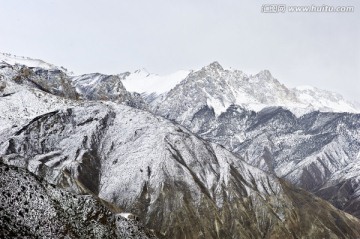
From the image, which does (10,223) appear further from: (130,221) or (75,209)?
(130,221)

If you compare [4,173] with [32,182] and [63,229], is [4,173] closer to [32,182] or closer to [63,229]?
[32,182]

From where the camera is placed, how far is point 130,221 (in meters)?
91.5

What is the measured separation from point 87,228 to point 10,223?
14.8 meters

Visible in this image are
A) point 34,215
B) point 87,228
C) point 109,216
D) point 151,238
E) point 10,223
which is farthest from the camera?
point 151,238

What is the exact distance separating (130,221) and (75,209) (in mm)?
13817

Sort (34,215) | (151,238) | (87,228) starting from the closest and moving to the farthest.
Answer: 1. (34,215)
2. (87,228)
3. (151,238)

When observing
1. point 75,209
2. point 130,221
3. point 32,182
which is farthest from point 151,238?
point 32,182

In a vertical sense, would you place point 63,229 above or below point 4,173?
below

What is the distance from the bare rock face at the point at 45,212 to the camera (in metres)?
70.2

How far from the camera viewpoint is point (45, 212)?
75125 mm

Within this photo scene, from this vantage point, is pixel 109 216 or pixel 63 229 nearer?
pixel 63 229

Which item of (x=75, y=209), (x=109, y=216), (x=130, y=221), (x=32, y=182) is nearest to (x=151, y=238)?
(x=130, y=221)

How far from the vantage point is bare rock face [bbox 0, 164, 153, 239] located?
70.2m

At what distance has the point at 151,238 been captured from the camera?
95.1 metres
